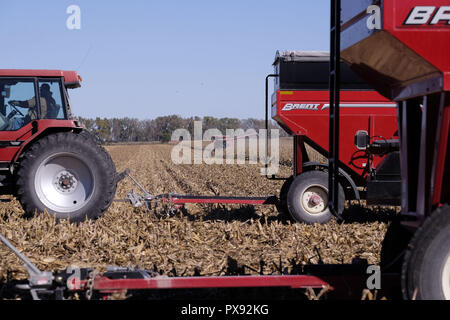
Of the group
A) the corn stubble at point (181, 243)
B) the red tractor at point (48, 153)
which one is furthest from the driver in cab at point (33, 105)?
the corn stubble at point (181, 243)

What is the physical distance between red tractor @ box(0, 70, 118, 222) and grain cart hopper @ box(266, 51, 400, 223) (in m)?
2.92

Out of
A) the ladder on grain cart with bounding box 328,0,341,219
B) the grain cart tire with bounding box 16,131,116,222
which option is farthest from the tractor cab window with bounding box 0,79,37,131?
the ladder on grain cart with bounding box 328,0,341,219

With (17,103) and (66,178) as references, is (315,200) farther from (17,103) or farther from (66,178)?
(17,103)

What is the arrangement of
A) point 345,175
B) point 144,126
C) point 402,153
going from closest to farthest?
1. point 402,153
2. point 345,175
3. point 144,126

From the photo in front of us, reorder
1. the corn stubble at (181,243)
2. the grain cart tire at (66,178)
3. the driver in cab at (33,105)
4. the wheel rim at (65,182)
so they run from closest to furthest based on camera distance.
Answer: the corn stubble at (181,243) < the grain cart tire at (66,178) < the wheel rim at (65,182) < the driver in cab at (33,105)

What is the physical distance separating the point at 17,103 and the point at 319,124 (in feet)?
15.6

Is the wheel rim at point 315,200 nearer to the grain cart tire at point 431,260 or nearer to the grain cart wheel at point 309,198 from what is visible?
the grain cart wheel at point 309,198

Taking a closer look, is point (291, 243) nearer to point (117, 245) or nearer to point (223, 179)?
point (117, 245)

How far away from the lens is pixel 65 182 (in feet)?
25.4

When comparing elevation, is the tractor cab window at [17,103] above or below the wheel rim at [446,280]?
above

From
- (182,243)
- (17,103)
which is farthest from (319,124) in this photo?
(17,103)

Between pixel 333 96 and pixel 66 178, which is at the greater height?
pixel 333 96

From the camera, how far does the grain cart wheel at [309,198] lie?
8.18 meters

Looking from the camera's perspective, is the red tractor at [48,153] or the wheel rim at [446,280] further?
the red tractor at [48,153]
